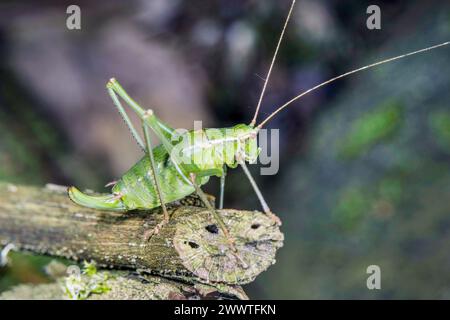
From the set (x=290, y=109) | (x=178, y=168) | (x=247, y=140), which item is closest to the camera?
(x=178, y=168)

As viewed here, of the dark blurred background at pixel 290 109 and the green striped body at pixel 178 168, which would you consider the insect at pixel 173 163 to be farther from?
the dark blurred background at pixel 290 109

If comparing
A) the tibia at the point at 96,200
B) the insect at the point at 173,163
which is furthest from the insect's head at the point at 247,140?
the tibia at the point at 96,200

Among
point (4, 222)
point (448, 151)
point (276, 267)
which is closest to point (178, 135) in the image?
point (4, 222)

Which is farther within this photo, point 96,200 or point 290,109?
point 290,109

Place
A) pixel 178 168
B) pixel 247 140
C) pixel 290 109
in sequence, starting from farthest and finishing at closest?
1. pixel 290 109
2. pixel 247 140
3. pixel 178 168

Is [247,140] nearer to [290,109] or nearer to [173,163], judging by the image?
[173,163]

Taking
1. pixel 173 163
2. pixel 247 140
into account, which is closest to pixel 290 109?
pixel 247 140
